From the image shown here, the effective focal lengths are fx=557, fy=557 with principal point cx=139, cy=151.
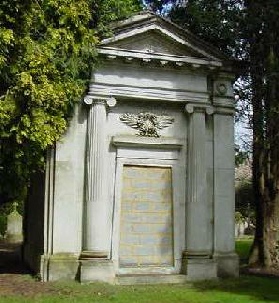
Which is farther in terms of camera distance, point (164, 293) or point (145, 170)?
point (145, 170)

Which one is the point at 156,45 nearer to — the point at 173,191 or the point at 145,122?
the point at 145,122

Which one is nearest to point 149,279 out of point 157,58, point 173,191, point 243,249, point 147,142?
point 173,191

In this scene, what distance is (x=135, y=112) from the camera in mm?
13586

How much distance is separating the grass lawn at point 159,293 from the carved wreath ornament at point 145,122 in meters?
3.65

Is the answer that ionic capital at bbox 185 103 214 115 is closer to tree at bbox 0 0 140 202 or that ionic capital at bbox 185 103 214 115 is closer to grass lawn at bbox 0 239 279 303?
tree at bbox 0 0 140 202

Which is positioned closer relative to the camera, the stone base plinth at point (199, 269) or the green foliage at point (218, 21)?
the stone base plinth at point (199, 269)

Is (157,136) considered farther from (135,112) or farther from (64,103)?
(64,103)

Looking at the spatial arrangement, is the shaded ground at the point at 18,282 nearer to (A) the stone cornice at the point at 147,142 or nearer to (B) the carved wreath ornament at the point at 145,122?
(A) the stone cornice at the point at 147,142

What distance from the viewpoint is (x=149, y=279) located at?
12844 millimetres

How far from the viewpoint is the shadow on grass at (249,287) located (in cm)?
1162

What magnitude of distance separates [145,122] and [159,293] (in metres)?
4.17

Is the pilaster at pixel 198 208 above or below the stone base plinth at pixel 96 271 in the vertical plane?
above

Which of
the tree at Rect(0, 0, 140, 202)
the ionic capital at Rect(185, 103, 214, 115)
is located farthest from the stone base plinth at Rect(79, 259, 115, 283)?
the ionic capital at Rect(185, 103, 214, 115)

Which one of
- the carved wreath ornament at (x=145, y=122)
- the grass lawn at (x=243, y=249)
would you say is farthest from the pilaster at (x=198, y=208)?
the grass lawn at (x=243, y=249)
